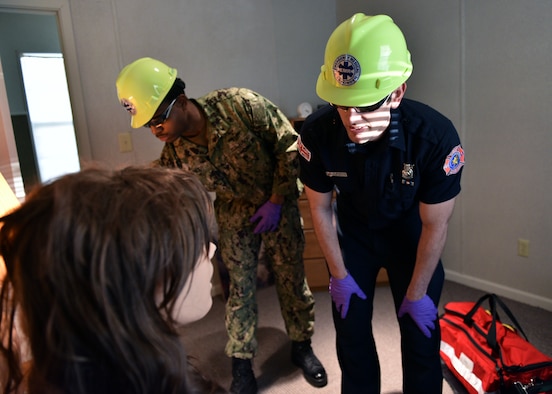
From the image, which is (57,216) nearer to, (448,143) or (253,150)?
(448,143)

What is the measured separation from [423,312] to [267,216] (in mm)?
670

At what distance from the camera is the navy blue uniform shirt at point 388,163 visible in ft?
3.65

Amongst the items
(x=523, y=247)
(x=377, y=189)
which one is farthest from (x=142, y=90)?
(x=523, y=247)

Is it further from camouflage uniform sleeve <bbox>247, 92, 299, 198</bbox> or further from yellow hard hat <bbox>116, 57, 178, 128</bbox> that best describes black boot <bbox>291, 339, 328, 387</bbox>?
yellow hard hat <bbox>116, 57, 178, 128</bbox>

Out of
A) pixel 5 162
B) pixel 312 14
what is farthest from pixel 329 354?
pixel 312 14

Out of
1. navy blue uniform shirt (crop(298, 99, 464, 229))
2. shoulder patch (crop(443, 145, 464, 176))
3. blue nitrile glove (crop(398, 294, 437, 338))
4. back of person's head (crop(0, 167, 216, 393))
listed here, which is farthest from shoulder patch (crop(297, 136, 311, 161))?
back of person's head (crop(0, 167, 216, 393))

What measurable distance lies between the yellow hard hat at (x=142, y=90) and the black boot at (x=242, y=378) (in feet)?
3.35

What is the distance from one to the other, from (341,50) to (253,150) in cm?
66

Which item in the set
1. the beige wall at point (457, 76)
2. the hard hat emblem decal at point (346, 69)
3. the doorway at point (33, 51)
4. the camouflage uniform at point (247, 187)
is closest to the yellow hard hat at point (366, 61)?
the hard hat emblem decal at point (346, 69)

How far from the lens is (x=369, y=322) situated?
1.36 metres

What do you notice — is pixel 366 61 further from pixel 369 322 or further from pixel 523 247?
pixel 523 247

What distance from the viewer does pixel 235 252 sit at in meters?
1.70

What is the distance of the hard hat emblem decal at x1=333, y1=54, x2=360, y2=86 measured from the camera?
1027 mm

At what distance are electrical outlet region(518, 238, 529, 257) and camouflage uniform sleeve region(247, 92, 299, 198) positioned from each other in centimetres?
137
